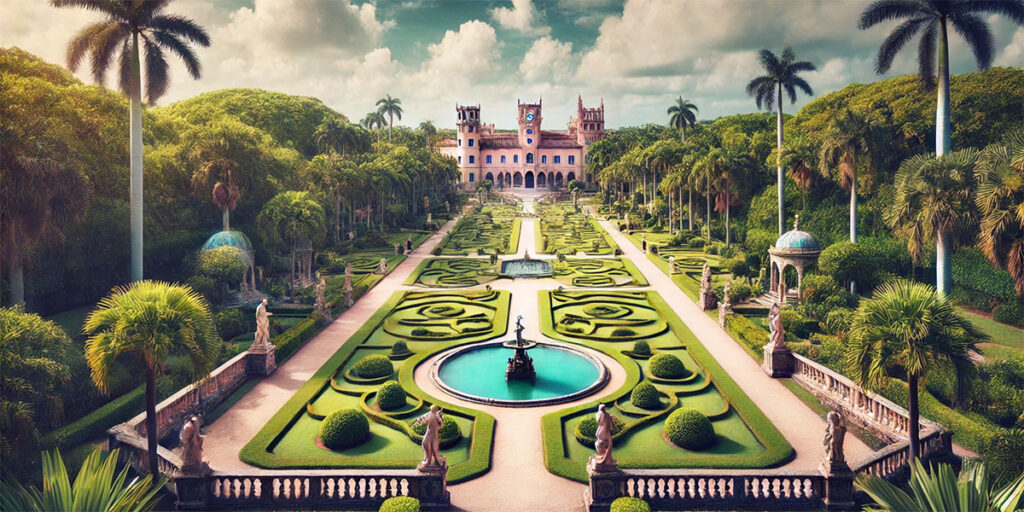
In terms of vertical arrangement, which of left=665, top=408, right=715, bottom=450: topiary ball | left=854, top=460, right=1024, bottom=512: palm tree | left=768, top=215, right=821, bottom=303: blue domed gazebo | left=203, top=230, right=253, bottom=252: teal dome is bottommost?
left=665, top=408, right=715, bottom=450: topiary ball

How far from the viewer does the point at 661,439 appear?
17781 mm

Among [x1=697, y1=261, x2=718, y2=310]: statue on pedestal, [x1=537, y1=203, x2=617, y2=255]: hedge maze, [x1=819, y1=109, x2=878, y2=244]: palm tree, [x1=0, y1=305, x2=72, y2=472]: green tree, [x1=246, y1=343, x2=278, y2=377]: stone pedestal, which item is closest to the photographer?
[x1=0, y1=305, x2=72, y2=472]: green tree

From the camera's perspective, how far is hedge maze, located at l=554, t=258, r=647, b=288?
133 feet

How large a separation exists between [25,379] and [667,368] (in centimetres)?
1878

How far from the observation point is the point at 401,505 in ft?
43.1

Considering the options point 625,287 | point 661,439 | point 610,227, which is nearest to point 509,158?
point 610,227

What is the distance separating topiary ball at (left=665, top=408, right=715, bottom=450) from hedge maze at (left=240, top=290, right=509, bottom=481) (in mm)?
5188

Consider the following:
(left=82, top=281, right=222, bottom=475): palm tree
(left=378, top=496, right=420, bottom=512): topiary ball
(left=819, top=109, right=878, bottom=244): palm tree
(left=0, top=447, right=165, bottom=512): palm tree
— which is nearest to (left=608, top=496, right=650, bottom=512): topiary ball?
(left=378, top=496, right=420, bottom=512): topiary ball

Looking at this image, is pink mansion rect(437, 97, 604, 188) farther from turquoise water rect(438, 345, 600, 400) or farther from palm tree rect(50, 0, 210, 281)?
turquoise water rect(438, 345, 600, 400)

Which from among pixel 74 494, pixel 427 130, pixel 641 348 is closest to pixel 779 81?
pixel 641 348

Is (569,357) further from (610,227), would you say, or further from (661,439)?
(610,227)

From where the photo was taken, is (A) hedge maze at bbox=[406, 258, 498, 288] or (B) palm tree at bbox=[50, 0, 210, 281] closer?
(B) palm tree at bbox=[50, 0, 210, 281]

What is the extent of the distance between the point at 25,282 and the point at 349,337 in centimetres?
1286

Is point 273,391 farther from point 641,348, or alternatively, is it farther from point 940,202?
point 940,202
